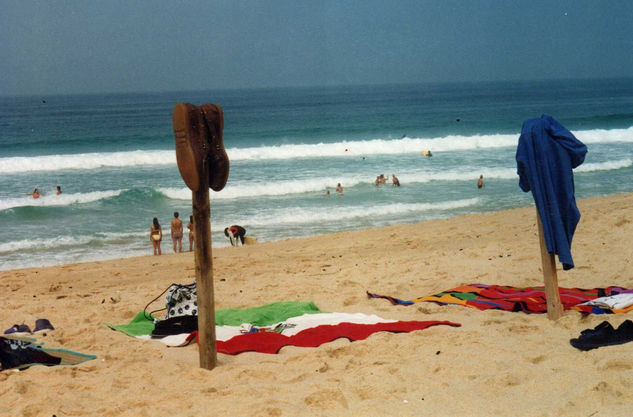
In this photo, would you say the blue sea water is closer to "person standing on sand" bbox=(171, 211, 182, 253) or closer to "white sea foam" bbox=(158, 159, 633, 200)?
"white sea foam" bbox=(158, 159, 633, 200)

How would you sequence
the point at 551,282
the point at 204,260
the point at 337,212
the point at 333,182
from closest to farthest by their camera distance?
the point at 204,260 → the point at 551,282 → the point at 337,212 → the point at 333,182

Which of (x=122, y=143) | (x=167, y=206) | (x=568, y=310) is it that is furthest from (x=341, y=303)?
(x=122, y=143)

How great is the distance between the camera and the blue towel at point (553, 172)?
5.45 m

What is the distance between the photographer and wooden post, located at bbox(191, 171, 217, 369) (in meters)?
4.70

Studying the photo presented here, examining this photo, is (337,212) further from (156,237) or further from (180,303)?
(180,303)

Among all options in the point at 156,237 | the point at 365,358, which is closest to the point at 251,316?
the point at 365,358

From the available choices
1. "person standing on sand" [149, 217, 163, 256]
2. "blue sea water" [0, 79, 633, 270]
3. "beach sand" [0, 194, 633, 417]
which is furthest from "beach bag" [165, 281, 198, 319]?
"blue sea water" [0, 79, 633, 270]

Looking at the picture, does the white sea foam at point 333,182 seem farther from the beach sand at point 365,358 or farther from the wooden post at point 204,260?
the wooden post at point 204,260

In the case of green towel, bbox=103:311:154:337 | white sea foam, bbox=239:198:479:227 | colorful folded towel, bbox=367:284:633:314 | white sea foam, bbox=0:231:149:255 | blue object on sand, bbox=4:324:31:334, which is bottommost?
white sea foam, bbox=0:231:149:255

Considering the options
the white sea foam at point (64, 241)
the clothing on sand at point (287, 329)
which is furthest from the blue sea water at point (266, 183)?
the clothing on sand at point (287, 329)

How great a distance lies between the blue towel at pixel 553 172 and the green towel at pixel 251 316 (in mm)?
2561

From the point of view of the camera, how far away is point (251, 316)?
6.57 metres

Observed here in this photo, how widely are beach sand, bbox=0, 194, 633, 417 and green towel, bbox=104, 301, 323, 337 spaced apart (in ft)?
0.79

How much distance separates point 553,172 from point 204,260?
3.07 metres
